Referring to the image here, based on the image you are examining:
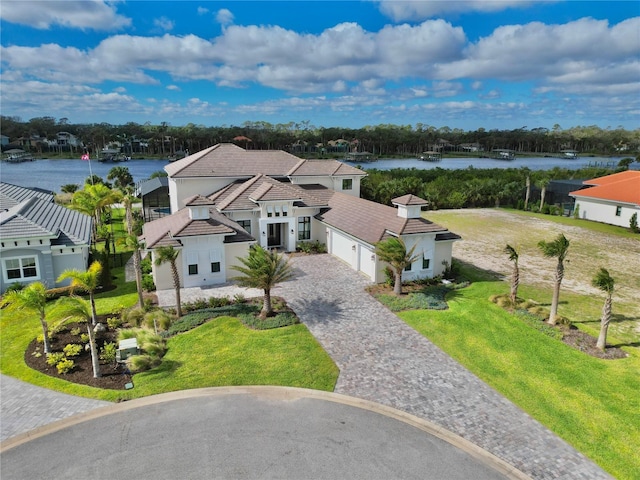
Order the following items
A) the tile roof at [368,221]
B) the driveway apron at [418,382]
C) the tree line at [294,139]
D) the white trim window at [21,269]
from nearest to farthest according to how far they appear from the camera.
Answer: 1. the driveway apron at [418,382]
2. the white trim window at [21,269]
3. the tile roof at [368,221]
4. the tree line at [294,139]

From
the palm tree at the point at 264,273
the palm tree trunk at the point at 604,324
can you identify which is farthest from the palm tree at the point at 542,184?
the palm tree at the point at 264,273

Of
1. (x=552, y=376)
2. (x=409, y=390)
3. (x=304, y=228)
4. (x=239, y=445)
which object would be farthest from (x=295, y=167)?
(x=239, y=445)

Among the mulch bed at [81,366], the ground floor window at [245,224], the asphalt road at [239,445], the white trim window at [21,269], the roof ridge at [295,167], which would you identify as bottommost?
the asphalt road at [239,445]

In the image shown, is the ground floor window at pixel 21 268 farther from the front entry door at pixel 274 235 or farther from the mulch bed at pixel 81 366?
the front entry door at pixel 274 235

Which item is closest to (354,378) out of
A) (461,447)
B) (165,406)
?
(461,447)

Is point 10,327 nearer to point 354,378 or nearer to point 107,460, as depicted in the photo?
point 107,460

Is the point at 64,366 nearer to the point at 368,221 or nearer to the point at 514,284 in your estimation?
the point at 368,221

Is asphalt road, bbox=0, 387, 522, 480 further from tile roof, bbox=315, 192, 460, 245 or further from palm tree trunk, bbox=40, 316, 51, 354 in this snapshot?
tile roof, bbox=315, 192, 460, 245

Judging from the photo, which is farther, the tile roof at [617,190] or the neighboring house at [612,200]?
the tile roof at [617,190]
